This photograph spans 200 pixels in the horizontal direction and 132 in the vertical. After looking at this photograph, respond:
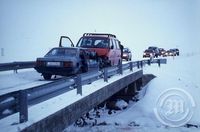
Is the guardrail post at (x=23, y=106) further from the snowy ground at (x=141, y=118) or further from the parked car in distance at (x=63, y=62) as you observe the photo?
the snowy ground at (x=141, y=118)

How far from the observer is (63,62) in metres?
12.7

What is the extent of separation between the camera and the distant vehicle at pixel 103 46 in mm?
16109

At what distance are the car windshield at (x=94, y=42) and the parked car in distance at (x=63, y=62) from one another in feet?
8.98

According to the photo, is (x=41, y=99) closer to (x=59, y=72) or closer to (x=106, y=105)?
(x=59, y=72)

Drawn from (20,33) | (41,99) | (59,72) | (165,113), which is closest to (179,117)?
(165,113)

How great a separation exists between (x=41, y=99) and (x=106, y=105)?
1194 cm

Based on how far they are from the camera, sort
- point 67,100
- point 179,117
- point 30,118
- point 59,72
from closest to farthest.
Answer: point 30,118 < point 67,100 < point 59,72 < point 179,117

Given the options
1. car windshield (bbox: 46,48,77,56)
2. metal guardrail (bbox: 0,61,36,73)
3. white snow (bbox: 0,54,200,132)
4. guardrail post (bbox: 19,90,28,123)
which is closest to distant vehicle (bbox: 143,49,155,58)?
white snow (bbox: 0,54,200,132)

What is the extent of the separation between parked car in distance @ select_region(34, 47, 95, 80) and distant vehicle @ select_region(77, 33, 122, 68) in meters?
2.13

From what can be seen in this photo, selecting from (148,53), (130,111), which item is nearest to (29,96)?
(130,111)

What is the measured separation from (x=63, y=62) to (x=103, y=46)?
4264 mm

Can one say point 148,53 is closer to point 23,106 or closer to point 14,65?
point 14,65

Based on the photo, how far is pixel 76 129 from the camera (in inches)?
588

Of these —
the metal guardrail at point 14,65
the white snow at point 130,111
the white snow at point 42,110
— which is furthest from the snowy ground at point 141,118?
the white snow at point 42,110
